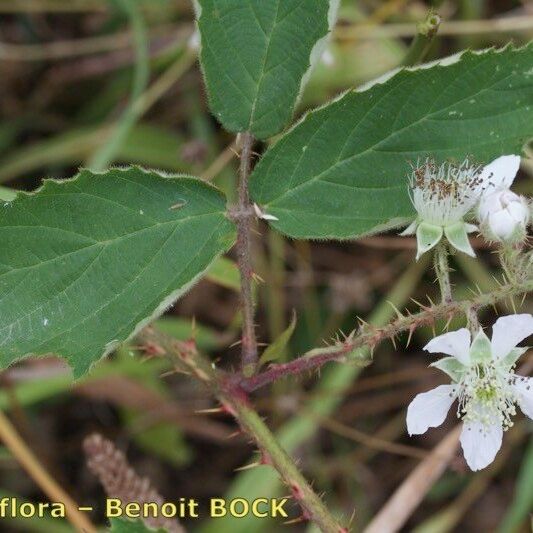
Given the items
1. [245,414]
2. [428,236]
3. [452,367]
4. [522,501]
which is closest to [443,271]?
[428,236]

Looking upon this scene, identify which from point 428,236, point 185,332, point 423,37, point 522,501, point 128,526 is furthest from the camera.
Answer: point 185,332

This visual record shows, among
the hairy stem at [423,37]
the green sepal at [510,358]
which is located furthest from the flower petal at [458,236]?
the hairy stem at [423,37]

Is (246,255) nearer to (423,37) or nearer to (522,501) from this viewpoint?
(423,37)

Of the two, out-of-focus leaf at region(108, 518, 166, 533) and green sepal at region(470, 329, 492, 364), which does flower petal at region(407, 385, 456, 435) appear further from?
out-of-focus leaf at region(108, 518, 166, 533)

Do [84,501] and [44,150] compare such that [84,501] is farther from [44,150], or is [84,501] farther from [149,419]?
[44,150]

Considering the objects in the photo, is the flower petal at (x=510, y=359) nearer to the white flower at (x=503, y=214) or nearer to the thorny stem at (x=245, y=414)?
the white flower at (x=503, y=214)

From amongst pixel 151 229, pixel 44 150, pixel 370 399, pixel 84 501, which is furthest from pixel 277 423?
pixel 151 229

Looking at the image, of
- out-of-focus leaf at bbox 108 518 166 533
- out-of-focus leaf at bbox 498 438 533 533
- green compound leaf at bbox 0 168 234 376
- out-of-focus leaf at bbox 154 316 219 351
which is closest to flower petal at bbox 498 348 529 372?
green compound leaf at bbox 0 168 234 376
